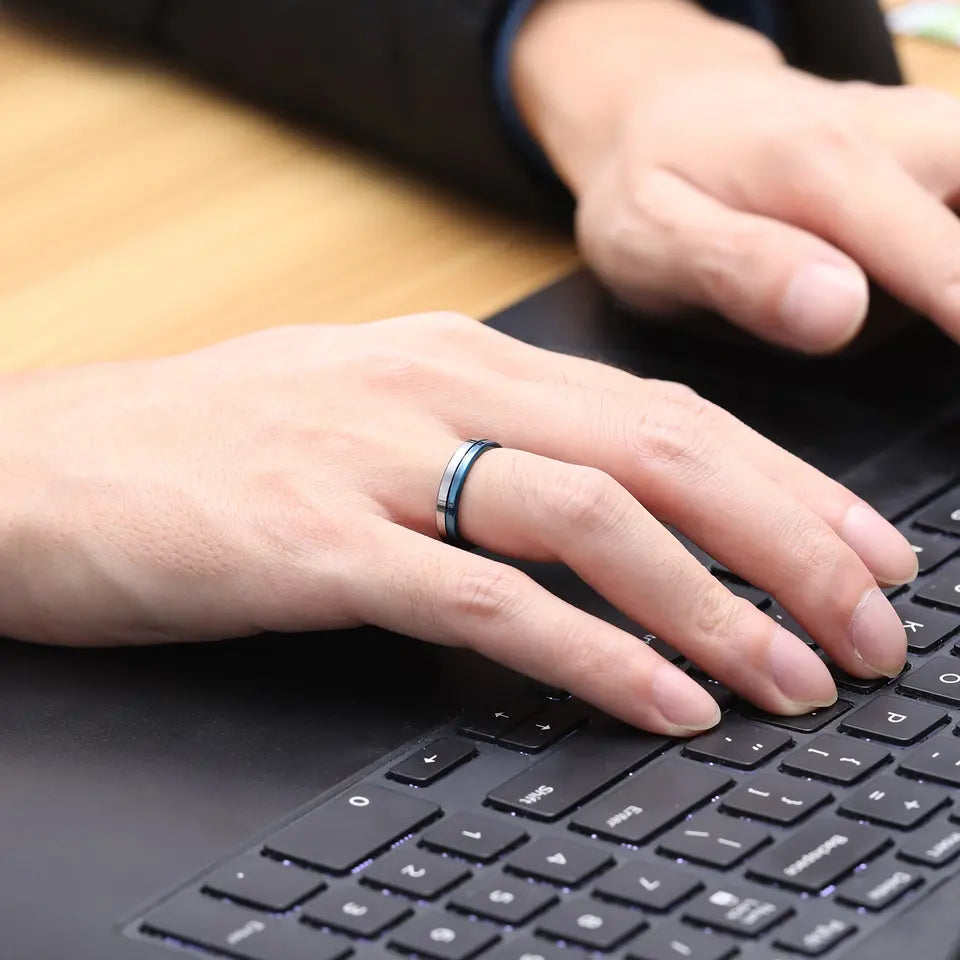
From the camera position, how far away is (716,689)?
0.59 meters

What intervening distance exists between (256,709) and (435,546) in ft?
0.31

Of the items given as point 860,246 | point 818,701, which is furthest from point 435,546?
point 860,246

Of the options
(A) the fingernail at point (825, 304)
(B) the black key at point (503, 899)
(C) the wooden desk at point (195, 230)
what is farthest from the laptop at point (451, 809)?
(C) the wooden desk at point (195, 230)

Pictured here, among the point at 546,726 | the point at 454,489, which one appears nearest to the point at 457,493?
the point at 454,489

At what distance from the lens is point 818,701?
0.57 m

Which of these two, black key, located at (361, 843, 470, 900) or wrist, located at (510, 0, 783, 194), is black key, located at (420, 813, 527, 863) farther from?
wrist, located at (510, 0, 783, 194)

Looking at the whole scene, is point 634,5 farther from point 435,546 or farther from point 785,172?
point 435,546

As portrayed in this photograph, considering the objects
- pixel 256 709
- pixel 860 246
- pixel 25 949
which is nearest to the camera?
→ pixel 25 949

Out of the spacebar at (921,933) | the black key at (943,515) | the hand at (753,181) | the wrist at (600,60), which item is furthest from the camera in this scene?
the wrist at (600,60)

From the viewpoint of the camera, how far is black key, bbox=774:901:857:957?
1.51 ft

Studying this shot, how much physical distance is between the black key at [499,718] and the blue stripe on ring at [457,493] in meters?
0.08

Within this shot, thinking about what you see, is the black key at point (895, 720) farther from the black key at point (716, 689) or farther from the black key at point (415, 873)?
the black key at point (415, 873)

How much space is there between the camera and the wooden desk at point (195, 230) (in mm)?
881

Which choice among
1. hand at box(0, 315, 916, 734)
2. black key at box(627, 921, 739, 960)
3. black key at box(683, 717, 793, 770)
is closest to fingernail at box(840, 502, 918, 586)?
hand at box(0, 315, 916, 734)
